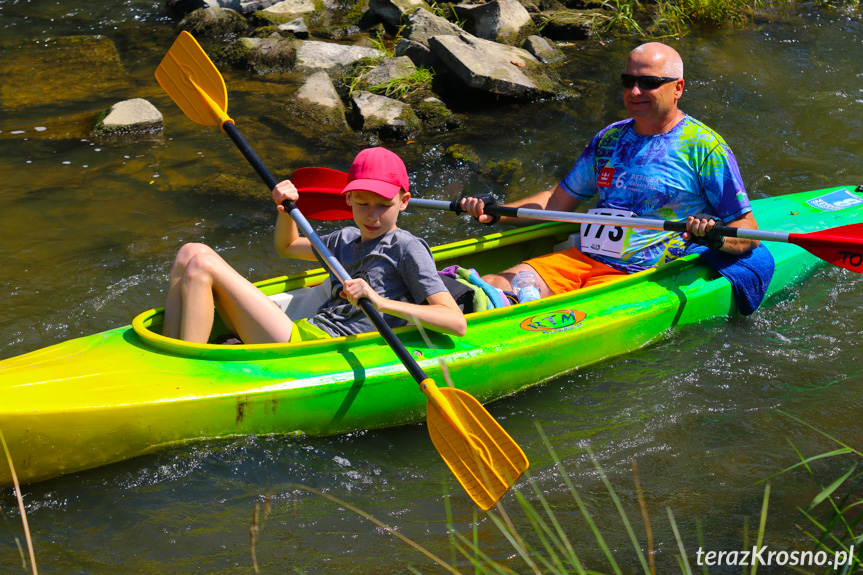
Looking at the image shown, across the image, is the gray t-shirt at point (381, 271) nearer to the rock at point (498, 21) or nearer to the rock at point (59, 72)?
the rock at point (59, 72)

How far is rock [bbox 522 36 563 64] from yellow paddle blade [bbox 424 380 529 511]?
6134 mm

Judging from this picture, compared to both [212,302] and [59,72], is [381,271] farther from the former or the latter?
[59,72]

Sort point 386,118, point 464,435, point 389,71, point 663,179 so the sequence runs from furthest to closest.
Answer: point 389,71 < point 386,118 < point 663,179 < point 464,435

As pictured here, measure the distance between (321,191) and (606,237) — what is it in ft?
4.76

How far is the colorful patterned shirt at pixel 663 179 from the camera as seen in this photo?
12.1 feet

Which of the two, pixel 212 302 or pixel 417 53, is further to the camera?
pixel 417 53

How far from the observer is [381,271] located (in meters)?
3.12

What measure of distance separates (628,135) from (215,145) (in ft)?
12.6

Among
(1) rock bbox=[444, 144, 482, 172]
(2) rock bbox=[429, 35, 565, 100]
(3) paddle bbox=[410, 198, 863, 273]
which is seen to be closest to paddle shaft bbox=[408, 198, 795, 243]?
(3) paddle bbox=[410, 198, 863, 273]

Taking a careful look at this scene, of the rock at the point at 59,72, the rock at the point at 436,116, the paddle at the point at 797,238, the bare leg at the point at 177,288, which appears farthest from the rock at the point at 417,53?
the bare leg at the point at 177,288

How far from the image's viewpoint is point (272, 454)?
124 inches

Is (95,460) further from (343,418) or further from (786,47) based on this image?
(786,47)

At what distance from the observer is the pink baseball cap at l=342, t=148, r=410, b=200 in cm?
295

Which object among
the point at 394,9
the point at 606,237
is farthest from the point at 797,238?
the point at 394,9
